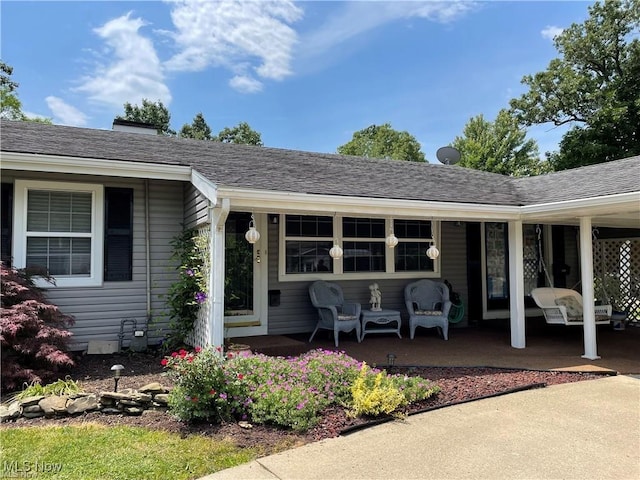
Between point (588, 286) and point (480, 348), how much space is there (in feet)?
6.00

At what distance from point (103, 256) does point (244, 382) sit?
3.22 metres

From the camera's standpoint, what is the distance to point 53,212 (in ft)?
19.1

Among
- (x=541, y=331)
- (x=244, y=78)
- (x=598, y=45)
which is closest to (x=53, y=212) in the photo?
(x=541, y=331)

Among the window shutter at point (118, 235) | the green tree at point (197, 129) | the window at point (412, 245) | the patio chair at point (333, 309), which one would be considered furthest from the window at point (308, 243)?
the green tree at point (197, 129)

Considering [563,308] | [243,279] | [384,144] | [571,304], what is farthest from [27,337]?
[384,144]

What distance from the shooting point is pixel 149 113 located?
30766mm

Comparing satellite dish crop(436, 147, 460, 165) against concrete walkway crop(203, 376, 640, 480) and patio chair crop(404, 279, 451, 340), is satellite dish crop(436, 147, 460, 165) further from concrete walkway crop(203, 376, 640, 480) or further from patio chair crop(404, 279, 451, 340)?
concrete walkway crop(203, 376, 640, 480)

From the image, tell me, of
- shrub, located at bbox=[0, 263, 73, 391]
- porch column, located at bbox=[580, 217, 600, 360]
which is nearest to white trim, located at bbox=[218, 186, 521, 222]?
porch column, located at bbox=[580, 217, 600, 360]

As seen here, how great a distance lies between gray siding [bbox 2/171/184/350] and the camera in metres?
5.84

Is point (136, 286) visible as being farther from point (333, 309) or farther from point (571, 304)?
point (571, 304)

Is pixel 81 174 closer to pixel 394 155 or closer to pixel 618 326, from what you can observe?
pixel 618 326

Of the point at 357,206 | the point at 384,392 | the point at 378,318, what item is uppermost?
the point at 357,206

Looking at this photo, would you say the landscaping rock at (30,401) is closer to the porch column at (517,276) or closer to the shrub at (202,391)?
the shrub at (202,391)

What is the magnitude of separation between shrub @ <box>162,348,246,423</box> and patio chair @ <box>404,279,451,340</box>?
4.37 m
